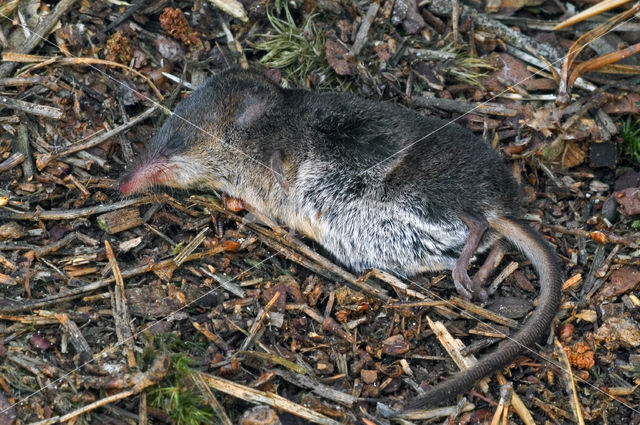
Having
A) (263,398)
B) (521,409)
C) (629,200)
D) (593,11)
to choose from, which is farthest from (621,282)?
(263,398)

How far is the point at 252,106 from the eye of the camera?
474cm

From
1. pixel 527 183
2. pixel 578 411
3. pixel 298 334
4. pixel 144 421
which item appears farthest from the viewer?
pixel 527 183

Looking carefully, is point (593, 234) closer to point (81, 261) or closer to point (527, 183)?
point (527, 183)

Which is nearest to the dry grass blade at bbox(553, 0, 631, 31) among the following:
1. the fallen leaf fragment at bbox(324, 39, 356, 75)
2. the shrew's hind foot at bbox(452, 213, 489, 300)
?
the fallen leaf fragment at bbox(324, 39, 356, 75)

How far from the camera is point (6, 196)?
442 centimetres

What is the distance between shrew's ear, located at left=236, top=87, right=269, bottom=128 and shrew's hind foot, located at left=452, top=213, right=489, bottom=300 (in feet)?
4.71

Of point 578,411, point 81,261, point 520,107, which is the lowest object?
point 578,411

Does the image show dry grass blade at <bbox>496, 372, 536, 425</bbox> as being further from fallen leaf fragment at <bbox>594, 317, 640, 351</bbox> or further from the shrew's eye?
the shrew's eye

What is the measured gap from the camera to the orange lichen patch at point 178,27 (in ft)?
16.6

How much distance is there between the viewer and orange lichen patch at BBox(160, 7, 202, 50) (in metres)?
5.06

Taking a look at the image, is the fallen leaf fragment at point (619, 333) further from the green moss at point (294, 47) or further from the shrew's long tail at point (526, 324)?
the green moss at point (294, 47)

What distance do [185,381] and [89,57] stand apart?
2.49m

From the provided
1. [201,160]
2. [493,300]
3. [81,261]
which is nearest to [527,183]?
[493,300]

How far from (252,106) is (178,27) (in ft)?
2.86
